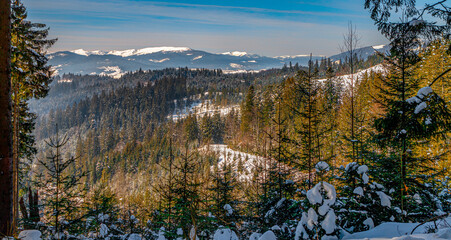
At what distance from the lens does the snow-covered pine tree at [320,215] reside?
269 cm

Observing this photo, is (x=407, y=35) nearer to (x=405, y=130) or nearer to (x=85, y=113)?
(x=405, y=130)

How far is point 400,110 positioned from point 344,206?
8.35 ft

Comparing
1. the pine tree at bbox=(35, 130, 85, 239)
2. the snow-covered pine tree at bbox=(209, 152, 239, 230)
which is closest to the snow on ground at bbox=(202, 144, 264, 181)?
the snow-covered pine tree at bbox=(209, 152, 239, 230)

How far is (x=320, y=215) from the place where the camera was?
112 inches

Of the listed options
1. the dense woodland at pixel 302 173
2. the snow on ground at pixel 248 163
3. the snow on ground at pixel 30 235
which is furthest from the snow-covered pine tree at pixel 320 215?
the snow on ground at pixel 248 163

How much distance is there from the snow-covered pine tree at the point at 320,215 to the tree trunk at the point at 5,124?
18.6ft

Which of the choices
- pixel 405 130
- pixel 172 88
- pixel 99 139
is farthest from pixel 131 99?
pixel 405 130

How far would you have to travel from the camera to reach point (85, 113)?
6890 inches

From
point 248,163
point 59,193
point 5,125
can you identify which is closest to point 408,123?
point 59,193

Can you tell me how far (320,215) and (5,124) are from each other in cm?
619

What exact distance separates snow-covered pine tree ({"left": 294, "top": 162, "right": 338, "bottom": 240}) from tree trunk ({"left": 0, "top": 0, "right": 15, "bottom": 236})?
223 inches

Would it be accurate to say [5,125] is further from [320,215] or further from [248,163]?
[248,163]

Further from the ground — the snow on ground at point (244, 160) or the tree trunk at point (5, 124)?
the tree trunk at point (5, 124)

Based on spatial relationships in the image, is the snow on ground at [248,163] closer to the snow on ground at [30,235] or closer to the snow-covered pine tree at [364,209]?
the snow-covered pine tree at [364,209]
